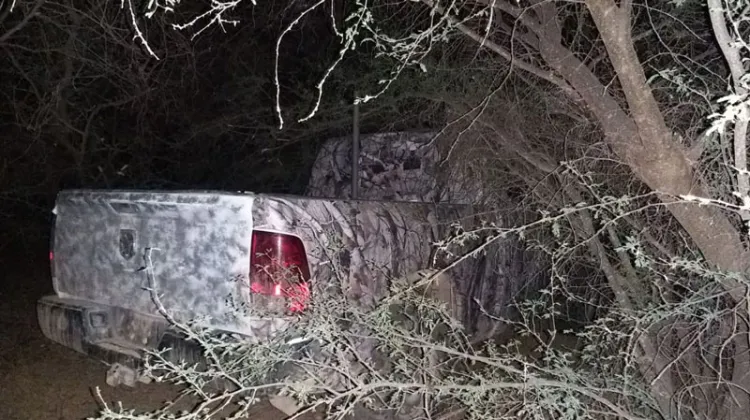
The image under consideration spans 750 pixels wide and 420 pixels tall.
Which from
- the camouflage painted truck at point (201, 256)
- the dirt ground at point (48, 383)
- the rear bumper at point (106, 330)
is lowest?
the dirt ground at point (48, 383)

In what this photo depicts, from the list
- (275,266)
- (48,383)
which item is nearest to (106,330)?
(48,383)

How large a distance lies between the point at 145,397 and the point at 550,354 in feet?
10.00

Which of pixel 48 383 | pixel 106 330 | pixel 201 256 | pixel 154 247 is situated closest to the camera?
pixel 201 256

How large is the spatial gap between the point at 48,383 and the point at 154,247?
2.04 metres

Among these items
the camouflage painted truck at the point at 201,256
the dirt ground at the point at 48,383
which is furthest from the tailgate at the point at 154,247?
the dirt ground at the point at 48,383

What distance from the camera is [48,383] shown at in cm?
536

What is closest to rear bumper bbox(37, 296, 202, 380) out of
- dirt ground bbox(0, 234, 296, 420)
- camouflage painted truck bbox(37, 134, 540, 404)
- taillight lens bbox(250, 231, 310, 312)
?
camouflage painted truck bbox(37, 134, 540, 404)

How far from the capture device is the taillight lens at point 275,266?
12.3 ft

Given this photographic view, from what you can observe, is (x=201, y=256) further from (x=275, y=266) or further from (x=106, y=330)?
(x=106, y=330)

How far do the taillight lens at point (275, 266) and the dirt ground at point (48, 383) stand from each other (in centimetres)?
136

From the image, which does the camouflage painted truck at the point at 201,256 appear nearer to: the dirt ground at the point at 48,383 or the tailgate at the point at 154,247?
the tailgate at the point at 154,247

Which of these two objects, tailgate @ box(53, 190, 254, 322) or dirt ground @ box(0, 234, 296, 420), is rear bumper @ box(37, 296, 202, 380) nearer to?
tailgate @ box(53, 190, 254, 322)

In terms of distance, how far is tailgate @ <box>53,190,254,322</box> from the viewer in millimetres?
3871

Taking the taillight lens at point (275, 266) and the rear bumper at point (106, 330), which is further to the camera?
the rear bumper at point (106, 330)
